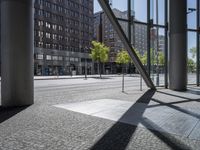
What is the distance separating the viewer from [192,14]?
786 inches

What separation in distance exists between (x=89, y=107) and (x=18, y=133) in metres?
3.96

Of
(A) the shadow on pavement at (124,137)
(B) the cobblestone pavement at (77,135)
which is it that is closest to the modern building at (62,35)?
(B) the cobblestone pavement at (77,135)

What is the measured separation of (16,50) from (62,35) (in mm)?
66565

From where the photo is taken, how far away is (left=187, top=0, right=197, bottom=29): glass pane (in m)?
19.9

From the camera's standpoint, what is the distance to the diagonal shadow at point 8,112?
24.6 ft

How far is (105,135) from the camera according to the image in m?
5.68

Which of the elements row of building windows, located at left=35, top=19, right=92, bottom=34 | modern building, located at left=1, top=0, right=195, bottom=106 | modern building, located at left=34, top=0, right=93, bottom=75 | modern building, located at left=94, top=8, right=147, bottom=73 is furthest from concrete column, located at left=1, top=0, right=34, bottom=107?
row of building windows, located at left=35, top=19, right=92, bottom=34

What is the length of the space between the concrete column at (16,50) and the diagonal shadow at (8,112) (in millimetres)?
564

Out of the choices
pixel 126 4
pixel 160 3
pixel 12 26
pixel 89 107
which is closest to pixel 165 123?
pixel 89 107

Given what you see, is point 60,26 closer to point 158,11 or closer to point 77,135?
point 158,11

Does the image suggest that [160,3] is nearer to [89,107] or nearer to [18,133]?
[89,107]

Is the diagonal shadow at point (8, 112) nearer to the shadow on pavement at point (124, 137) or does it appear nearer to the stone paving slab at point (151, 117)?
the stone paving slab at point (151, 117)

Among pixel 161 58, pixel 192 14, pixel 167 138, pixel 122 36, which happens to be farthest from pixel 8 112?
pixel 192 14

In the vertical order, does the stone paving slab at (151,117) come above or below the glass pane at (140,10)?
below
